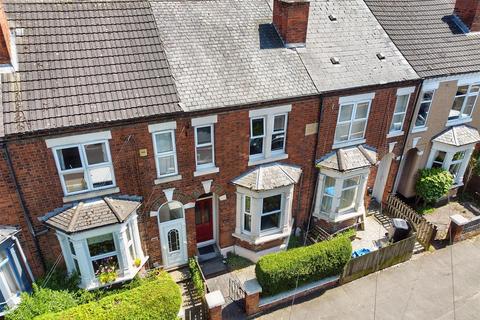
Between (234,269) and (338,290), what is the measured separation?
3.97 metres

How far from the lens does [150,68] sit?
11695mm

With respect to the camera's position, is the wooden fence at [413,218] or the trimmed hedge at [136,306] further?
the wooden fence at [413,218]

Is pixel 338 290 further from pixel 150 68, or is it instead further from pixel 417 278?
pixel 150 68

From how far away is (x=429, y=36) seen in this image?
53.0 feet

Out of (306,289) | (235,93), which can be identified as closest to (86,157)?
(235,93)

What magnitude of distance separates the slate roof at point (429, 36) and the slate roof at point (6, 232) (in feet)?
49.6

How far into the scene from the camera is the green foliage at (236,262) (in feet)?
46.9

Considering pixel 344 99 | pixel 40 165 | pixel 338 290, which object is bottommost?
pixel 338 290

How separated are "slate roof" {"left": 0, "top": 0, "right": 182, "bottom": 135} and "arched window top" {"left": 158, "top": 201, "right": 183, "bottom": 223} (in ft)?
12.0

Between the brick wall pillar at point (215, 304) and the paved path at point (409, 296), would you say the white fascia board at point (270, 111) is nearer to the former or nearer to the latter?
the brick wall pillar at point (215, 304)

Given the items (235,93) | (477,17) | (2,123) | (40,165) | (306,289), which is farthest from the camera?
(477,17)

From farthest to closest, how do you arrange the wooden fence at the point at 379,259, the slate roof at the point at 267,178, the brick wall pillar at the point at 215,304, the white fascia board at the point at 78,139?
the wooden fence at the point at 379,259 → the slate roof at the point at 267,178 → the brick wall pillar at the point at 215,304 → the white fascia board at the point at 78,139

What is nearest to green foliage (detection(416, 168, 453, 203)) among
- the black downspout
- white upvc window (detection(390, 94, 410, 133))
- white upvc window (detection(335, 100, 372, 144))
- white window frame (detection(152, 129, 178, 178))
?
white upvc window (detection(390, 94, 410, 133))

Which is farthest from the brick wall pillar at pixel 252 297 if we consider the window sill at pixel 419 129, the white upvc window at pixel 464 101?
the white upvc window at pixel 464 101
